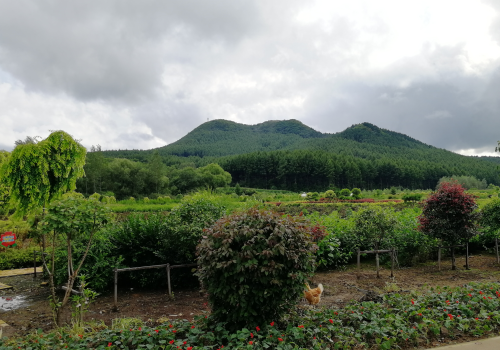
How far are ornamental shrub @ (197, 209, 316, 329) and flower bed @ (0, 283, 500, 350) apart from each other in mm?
257

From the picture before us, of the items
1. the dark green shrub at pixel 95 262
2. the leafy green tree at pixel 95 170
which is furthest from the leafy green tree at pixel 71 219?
the leafy green tree at pixel 95 170

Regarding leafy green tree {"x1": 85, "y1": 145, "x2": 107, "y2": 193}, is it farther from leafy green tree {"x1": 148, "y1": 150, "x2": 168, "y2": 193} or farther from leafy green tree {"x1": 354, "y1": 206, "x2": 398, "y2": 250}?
leafy green tree {"x1": 354, "y1": 206, "x2": 398, "y2": 250}

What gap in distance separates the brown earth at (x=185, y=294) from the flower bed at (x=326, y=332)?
1119mm

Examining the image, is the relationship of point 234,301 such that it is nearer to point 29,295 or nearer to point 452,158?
point 29,295

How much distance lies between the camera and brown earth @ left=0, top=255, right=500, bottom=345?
6.04 meters

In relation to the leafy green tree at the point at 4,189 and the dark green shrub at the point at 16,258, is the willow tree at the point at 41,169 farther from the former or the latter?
the dark green shrub at the point at 16,258

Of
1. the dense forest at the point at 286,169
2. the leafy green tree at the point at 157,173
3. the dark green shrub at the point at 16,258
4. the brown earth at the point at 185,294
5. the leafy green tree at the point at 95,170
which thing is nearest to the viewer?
the brown earth at the point at 185,294

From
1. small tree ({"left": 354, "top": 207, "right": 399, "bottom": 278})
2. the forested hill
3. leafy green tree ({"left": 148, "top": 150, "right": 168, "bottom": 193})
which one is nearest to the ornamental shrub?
small tree ({"left": 354, "top": 207, "right": 399, "bottom": 278})

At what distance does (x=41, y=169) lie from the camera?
5840 mm

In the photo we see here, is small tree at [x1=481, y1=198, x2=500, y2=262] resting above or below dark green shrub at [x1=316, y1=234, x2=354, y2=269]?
above

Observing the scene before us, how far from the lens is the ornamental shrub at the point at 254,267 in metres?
4.30

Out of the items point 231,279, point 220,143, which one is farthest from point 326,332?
point 220,143

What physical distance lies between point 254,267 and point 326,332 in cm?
130

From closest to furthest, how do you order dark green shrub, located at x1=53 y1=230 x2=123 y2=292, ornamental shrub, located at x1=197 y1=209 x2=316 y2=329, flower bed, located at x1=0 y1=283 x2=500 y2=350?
flower bed, located at x1=0 y1=283 x2=500 y2=350
ornamental shrub, located at x1=197 y1=209 x2=316 y2=329
dark green shrub, located at x1=53 y1=230 x2=123 y2=292
